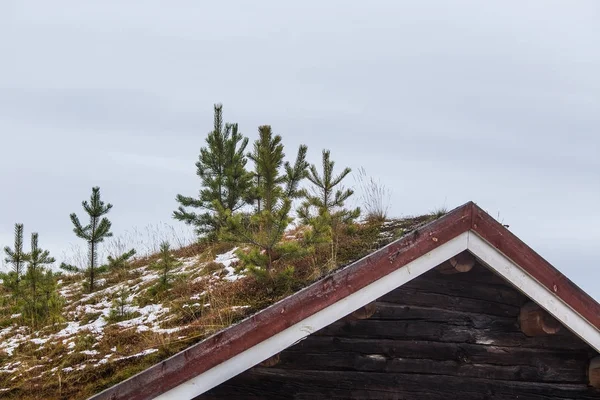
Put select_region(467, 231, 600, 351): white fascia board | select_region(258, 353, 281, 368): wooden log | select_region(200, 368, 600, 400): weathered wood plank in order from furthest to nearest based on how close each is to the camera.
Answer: select_region(200, 368, 600, 400): weathered wood plank, select_region(258, 353, 281, 368): wooden log, select_region(467, 231, 600, 351): white fascia board

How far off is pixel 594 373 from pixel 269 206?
423 cm

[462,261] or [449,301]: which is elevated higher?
[462,261]

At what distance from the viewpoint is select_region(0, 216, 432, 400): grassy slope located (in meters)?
6.86

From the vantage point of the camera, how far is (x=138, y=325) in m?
8.43

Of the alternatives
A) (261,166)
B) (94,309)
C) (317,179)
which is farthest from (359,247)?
(94,309)

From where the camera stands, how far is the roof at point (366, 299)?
477cm

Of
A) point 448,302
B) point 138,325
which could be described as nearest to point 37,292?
point 138,325

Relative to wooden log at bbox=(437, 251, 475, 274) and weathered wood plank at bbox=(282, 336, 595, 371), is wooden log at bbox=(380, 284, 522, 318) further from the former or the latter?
wooden log at bbox=(437, 251, 475, 274)

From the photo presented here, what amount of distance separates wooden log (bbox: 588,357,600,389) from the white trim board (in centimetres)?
43

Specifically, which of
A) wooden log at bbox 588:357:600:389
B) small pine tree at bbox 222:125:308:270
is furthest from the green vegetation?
wooden log at bbox 588:357:600:389

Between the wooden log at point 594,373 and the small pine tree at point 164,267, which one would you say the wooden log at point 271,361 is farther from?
the small pine tree at point 164,267

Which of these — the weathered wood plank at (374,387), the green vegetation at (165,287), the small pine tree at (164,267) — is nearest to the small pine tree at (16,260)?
the green vegetation at (165,287)

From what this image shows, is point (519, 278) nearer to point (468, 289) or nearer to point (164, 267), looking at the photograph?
point (468, 289)

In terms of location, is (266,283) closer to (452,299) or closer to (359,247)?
(359,247)
